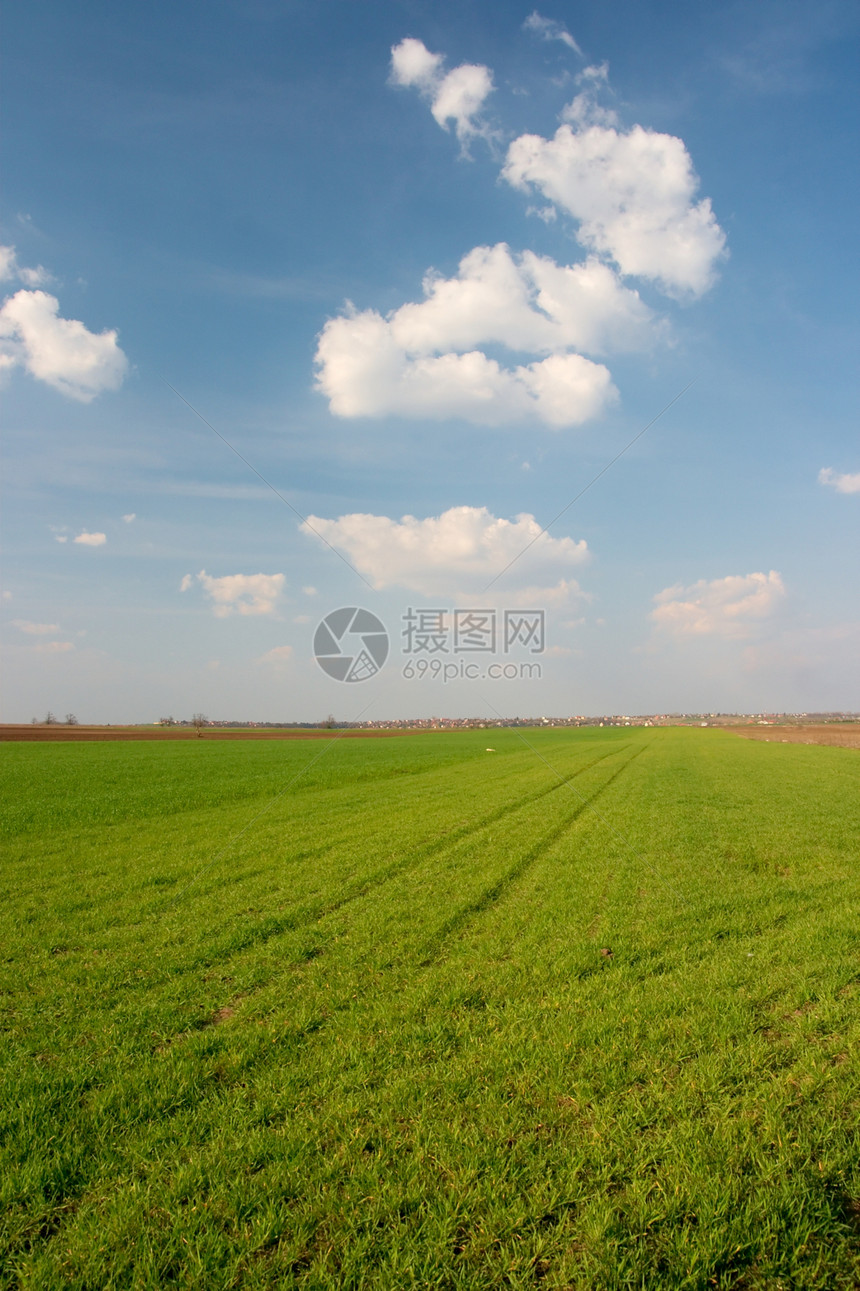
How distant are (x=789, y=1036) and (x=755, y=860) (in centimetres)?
725

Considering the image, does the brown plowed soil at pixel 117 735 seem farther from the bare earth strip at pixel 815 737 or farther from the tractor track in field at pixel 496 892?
the tractor track in field at pixel 496 892

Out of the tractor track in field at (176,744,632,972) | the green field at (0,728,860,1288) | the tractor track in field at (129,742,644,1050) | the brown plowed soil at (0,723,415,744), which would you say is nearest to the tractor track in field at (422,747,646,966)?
the green field at (0,728,860,1288)

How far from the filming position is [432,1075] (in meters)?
4.76

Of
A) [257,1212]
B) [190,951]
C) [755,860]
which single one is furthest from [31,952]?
[755,860]

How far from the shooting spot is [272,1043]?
530 centimetres

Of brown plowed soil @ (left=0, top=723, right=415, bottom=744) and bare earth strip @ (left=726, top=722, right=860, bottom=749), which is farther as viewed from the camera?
brown plowed soil @ (left=0, top=723, right=415, bottom=744)

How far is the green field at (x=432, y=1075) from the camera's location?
3.27m

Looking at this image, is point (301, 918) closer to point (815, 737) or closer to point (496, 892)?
point (496, 892)

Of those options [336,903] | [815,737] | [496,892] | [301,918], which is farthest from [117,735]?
[815,737]

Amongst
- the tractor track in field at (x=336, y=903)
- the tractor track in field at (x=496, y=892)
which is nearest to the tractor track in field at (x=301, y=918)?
the tractor track in field at (x=336, y=903)

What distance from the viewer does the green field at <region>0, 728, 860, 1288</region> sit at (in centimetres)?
327

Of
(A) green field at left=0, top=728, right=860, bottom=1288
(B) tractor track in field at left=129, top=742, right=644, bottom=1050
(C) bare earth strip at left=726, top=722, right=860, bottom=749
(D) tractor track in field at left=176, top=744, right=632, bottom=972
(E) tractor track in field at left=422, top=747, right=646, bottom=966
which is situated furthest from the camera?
(C) bare earth strip at left=726, top=722, right=860, bottom=749

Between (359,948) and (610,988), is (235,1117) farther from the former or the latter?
(610,988)

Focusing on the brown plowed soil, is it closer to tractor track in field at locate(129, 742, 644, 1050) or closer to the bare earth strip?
the bare earth strip
